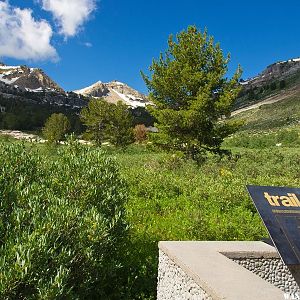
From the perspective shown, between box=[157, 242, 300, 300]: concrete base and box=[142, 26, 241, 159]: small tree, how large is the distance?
16.6 m

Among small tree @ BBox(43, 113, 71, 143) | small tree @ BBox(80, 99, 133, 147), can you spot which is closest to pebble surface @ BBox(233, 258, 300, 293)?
small tree @ BBox(80, 99, 133, 147)

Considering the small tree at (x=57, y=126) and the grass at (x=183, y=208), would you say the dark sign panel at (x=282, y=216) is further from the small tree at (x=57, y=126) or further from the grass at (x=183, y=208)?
the small tree at (x=57, y=126)

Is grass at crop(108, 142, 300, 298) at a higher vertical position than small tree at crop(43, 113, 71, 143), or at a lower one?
lower

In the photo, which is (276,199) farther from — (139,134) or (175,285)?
(139,134)

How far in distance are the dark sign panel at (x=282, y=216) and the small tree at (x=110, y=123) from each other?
42274mm

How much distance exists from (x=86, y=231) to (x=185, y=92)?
1970 centimetres

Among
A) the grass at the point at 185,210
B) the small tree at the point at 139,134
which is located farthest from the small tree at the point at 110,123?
the grass at the point at 185,210

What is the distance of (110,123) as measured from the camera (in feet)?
168

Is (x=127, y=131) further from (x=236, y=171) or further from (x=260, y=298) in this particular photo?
(x=260, y=298)

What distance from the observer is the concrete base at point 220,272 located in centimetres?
466

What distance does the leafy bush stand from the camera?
14.4 ft

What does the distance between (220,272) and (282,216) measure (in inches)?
54.3

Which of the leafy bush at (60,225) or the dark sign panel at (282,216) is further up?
the leafy bush at (60,225)

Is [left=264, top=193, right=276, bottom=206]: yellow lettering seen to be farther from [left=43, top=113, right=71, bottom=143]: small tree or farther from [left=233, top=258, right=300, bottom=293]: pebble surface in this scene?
[left=43, top=113, right=71, bottom=143]: small tree
